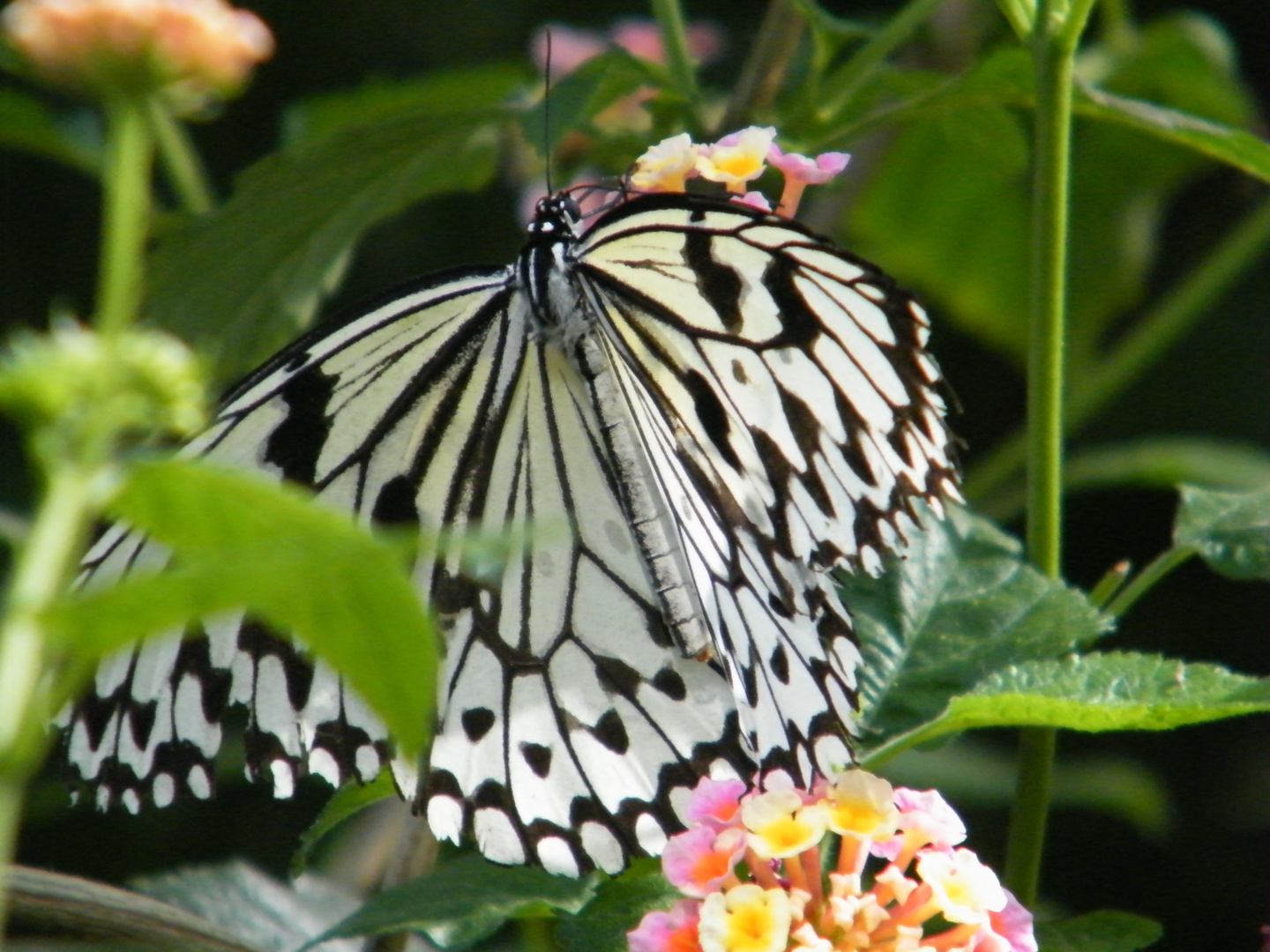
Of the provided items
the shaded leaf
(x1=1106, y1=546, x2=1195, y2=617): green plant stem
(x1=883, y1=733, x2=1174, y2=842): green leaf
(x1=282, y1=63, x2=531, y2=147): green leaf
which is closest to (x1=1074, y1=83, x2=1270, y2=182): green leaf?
(x1=1106, y1=546, x2=1195, y2=617): green plant stem

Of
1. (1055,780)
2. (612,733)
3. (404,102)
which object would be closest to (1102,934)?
(612,733)

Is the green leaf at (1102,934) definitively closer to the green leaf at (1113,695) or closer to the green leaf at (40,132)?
the green leaf at (1113,695)

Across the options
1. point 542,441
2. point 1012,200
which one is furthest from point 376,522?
point 1012,200

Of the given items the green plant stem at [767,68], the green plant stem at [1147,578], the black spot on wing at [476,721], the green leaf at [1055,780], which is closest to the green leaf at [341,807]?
the black spot on wing at [476,721]

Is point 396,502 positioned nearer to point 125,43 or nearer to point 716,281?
point 716,281

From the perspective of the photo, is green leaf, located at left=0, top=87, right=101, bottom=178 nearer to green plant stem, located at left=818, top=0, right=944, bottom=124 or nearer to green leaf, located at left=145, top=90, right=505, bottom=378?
green leaf, located at left=145, top=90, right=505, bottom=378
